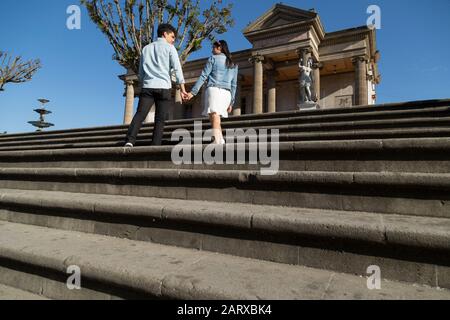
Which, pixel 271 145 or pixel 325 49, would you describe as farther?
pixel 325 49

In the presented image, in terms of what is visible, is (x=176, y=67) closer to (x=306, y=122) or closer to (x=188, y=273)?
(x=306, y=122)

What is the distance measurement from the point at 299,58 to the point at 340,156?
67.4ft

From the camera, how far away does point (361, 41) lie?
839 inches

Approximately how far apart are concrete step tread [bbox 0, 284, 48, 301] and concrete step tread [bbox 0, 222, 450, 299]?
230 millimetres

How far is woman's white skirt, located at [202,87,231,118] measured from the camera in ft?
14.9

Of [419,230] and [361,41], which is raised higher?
[361,41]

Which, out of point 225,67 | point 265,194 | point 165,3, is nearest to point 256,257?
point 265,194

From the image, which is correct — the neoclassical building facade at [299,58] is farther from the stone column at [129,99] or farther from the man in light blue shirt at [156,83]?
the man in light blue shirt at [156,83]

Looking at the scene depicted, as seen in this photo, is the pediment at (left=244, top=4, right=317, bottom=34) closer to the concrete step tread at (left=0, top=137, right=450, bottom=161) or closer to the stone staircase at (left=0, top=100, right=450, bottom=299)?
the stone staircase at (left=0, top=100, right=450, bottom=299)

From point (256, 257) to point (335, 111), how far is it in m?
4.94

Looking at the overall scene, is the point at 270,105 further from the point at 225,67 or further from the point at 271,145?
the point at 271,145

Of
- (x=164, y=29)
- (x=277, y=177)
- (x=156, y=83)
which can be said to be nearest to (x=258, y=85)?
(x=164, y=29)
